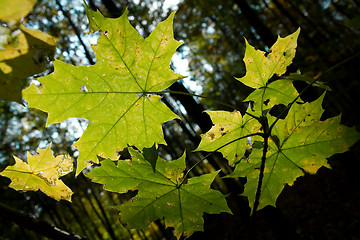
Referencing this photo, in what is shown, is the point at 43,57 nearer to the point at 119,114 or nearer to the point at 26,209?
the point at 119,114

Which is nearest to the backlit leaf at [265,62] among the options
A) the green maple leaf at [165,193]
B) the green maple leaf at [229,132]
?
the green maple leaf at [229,132]

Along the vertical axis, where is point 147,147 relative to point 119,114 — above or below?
below

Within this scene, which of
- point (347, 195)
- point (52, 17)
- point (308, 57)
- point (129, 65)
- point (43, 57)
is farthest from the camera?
point (308, 57)

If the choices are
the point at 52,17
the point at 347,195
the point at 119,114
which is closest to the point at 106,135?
the point at 119,114

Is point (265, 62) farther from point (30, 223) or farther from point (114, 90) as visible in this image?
point (30, 223)

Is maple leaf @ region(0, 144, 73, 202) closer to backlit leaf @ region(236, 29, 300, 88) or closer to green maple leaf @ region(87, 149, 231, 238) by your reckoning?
green maple leaf @ region(87, 149, 231, 238)

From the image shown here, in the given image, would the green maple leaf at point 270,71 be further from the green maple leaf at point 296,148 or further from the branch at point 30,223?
the branch at point 30,223
